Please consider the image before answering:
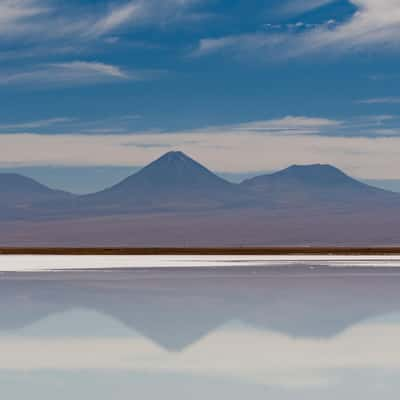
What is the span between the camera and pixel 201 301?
20.1 m

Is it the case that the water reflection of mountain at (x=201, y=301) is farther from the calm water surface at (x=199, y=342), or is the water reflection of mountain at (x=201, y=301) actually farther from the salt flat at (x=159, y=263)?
the salt flat at (x=159, y=263)

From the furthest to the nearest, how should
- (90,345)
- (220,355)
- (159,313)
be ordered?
(159,313)
(90,345)
(220,355)

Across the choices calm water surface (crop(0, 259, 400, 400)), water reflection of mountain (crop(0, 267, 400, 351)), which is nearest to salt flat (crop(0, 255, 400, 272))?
water reflection of mountain (crop(0, 267, 400, 351))

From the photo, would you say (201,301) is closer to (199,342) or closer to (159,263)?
(199,342)

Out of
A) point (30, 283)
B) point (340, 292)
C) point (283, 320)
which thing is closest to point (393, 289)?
point (340, 292)

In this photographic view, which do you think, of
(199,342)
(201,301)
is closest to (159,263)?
(201,301)

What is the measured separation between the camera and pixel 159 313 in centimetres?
1767

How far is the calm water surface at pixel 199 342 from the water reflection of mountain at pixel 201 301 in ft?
0.11

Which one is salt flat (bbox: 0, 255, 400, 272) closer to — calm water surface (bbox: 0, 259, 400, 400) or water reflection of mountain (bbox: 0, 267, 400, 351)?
water reflection of mountain (bbox: 0, 267, 400, 351)

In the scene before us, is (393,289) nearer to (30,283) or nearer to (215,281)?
(215,281)

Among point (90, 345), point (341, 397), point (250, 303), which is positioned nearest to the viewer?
point (341, 397)

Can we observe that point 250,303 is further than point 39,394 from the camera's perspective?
Yes

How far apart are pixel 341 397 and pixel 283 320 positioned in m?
6.99

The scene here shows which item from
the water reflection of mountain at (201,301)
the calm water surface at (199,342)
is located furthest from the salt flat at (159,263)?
the calm water surface at (199,342)
